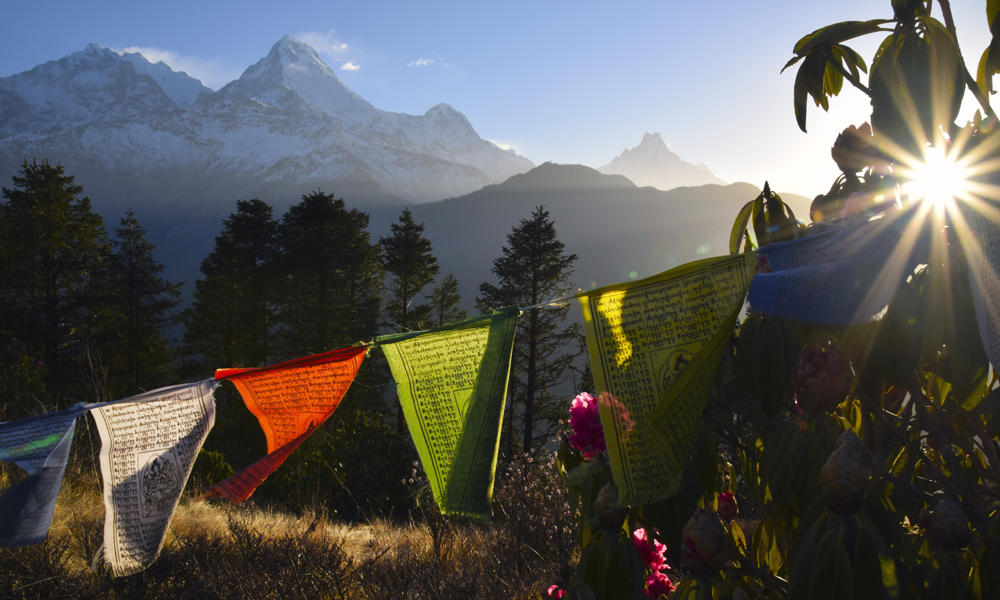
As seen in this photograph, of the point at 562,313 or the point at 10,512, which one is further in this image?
the point at 562,313

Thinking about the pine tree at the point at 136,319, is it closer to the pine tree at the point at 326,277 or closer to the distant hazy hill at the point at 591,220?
the pine tree at the point at 326,277

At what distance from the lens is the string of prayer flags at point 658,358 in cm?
116

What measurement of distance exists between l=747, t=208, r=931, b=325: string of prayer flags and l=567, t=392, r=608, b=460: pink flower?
53 centimetres

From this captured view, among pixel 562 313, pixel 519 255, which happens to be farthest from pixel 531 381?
pixel 519 255

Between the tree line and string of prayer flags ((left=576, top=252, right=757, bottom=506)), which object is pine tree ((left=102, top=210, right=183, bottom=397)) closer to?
the tree line

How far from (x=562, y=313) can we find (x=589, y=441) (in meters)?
17.8

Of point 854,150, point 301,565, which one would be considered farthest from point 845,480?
point 301,565

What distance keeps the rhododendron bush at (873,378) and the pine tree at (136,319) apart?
78.4ft

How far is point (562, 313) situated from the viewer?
1916 centimetres

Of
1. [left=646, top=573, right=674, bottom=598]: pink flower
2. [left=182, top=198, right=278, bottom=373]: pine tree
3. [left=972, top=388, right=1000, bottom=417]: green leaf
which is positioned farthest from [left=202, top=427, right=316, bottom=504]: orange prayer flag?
[left=182, top=198, right=278, bottom=373]: pine tree

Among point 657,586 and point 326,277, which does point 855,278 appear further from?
point 326,277

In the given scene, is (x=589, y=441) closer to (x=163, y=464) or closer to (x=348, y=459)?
(x=163, y=464)

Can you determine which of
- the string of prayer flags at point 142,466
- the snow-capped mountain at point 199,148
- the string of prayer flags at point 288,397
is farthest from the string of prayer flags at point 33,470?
the snow-capped mountain at point 199,148

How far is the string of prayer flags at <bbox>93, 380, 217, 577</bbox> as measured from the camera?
2.30 meters
